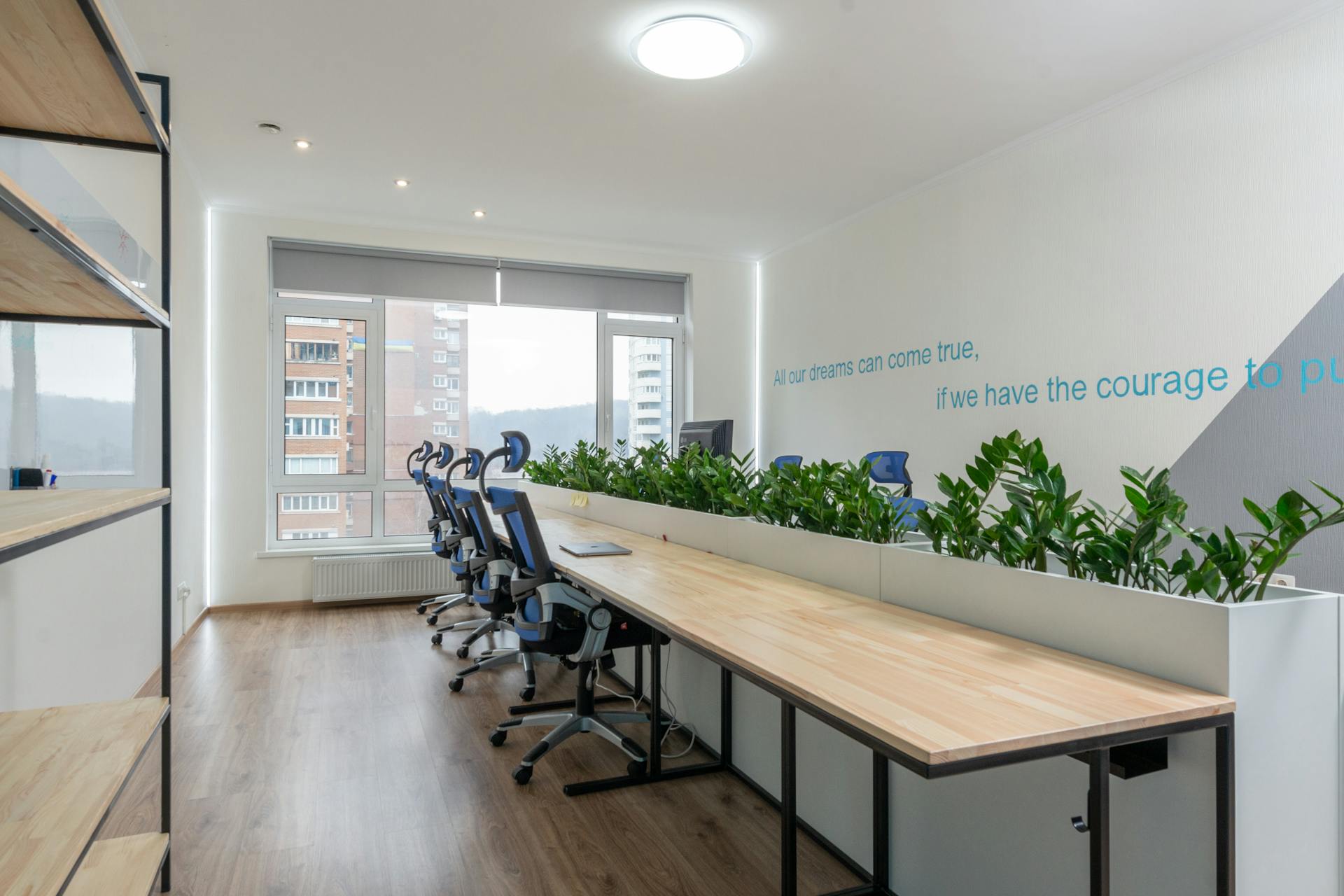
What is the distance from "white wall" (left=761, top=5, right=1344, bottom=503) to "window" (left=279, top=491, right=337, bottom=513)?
4.27 meters

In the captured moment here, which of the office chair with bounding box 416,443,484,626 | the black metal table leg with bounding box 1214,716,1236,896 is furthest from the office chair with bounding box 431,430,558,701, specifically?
the black metal table leg with bounding box 1214,716,1236,896

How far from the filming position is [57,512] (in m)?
1.27

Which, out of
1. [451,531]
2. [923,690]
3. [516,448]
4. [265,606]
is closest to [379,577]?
[265,606]

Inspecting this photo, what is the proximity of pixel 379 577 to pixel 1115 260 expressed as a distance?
216 inches

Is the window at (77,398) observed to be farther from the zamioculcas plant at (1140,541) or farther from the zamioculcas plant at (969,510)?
the zamioculcas plant at (1140,541)

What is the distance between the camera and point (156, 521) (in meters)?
4.09

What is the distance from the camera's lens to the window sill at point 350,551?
6.16 m

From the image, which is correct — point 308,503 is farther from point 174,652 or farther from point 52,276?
point 52,276

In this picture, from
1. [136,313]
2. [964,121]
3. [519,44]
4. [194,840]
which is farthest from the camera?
[964,121]

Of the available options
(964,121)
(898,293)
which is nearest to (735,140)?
A: (964,121)

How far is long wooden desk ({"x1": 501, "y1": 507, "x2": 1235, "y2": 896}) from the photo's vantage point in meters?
1.30

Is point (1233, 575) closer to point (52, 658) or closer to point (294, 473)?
point (52, 658)

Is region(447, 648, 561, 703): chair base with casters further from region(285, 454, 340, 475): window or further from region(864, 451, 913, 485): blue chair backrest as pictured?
region(285, 454, 340, 475): window

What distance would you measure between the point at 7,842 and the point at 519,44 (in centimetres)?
337
